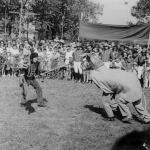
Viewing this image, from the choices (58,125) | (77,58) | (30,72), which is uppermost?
(77,58)

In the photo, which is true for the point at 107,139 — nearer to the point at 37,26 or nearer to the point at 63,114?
the point at 63,114

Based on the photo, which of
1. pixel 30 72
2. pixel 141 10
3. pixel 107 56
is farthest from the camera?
pixel 141 10

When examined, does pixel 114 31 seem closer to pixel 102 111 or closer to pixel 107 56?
pixel 107 56

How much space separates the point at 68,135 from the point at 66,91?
186 inches

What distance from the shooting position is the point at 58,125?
257 inches

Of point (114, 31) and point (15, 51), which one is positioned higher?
point (114, 31)

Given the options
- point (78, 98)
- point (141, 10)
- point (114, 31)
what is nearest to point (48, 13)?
point (141, 10)

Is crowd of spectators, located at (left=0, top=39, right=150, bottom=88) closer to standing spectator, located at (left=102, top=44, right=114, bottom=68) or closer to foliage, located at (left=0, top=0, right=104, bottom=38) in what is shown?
standing spectator, located at (left=102, top=44, right=114, bottom=68)

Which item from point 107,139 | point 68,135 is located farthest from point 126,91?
point 68,135

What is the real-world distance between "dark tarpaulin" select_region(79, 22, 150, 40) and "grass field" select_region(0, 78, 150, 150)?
3.00 meters

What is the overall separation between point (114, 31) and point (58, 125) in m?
6.63

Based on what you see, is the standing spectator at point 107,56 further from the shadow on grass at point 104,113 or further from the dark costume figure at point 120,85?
the dark costume figure at point 120,85

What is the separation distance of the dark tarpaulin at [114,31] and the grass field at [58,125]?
300 cm

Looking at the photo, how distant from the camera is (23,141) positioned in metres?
5.46
